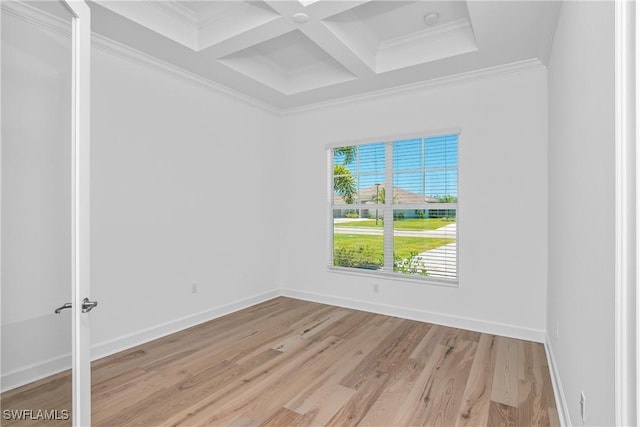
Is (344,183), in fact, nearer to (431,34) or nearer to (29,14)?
(431,34)

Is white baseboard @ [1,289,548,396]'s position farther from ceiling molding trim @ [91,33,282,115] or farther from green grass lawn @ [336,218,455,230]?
ceiling molding trim @ [91,33,282,115]

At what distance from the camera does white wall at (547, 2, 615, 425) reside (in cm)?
115

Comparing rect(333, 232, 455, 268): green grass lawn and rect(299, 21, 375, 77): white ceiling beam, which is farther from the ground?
rect(299, 21, 375, 77): white ceiling beam

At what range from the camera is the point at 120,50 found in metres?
2.99

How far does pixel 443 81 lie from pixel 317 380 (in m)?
3.26

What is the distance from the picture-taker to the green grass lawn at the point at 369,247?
13.1ft

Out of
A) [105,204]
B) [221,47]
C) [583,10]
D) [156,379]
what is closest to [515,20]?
[583,10]

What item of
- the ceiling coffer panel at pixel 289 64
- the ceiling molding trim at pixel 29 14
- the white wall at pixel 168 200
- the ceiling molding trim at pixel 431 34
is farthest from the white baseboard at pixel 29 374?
the ceiling molding trim at pixel 431 34

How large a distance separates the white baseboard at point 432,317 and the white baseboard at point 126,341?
72 centimetres

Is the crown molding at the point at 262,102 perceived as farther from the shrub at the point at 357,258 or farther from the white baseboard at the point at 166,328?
the white baseboard at the point at 166,328

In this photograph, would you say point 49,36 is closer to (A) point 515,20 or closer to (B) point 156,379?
(B) point 156,379

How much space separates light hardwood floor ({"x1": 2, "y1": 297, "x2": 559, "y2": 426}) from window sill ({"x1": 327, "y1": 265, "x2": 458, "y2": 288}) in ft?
1.58

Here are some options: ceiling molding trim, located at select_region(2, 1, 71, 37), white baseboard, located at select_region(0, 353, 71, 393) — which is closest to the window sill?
white baseboard, located at select_region(0, 353, 71, 393)

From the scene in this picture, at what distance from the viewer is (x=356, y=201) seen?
177 inches
